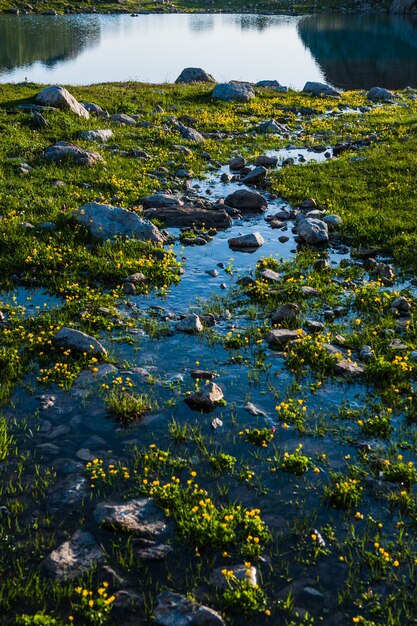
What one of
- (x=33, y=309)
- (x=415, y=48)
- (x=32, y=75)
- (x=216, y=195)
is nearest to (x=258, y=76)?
(x=32, y=75)

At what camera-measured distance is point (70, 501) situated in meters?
8.18

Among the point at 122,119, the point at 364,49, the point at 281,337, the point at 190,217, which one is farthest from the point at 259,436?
the point at 364,49

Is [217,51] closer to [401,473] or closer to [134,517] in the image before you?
[401,473]

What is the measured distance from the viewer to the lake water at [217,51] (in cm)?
5772

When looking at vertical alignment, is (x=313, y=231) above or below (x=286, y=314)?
above

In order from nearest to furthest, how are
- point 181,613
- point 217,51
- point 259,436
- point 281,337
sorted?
point 181,613
point 259,436
point 281,337
point 217,51

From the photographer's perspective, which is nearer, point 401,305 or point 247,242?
point 401,305

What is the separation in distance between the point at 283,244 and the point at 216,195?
4836 millimetres

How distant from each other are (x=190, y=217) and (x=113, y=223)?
2.94 metres

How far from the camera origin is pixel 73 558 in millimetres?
7281

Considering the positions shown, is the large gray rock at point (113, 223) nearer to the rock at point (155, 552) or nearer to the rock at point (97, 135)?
the rock at point (97, 135)

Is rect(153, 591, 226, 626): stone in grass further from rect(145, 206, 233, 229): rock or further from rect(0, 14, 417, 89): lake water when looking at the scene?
rect(0, 14, 417, 89): lake water

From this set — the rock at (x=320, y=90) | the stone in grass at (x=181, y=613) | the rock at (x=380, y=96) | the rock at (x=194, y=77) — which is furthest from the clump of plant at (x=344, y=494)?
the rock at (x=194, y=77)

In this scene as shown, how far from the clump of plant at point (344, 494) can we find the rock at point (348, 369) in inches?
121
